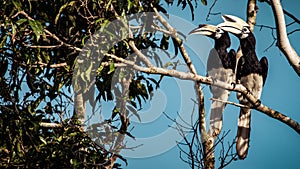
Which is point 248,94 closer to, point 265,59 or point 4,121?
point 265,59

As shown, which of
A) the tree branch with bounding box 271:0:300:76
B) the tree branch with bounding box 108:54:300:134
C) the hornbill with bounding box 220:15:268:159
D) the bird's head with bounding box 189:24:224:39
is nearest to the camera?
the tree branch with bounding box 108:54:300:134

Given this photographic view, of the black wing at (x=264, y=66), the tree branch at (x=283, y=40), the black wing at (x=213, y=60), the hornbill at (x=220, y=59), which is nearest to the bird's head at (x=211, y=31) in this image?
the hornbill at (x=220, y=59)

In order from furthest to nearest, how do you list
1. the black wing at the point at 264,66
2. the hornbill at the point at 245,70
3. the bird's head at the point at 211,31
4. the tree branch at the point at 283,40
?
the black wing at the point at 264,66, the bird's head at the point at 211,31, the hornbill at the point at 245,70, the tree branch at the point at 283,40

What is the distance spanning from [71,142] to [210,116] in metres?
0.86

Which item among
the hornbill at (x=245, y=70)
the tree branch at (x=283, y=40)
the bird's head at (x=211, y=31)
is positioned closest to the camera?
the tree branch at (x=283, y=40)

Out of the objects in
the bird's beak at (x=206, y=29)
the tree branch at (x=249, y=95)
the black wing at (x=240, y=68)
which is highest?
the bird's beak at (x=206, y=29)

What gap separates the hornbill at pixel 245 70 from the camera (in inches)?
124

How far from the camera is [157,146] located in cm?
278

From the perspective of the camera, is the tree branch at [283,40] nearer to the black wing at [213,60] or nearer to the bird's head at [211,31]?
the bird's head at [211,31]

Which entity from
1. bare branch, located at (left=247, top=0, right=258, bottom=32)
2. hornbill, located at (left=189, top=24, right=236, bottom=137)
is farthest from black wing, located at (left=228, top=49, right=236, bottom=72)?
bare branch, located at (left=247, top=0, right=258, bottom=32)

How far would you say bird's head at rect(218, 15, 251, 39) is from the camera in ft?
10.4

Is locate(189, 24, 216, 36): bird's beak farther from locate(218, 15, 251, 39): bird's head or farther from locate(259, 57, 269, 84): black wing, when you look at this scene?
locate(259, 57, 269, 84): black wing

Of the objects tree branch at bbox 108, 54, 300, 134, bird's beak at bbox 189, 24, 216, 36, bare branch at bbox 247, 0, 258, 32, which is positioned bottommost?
tree branch at bbox 108, 54, 300, 134

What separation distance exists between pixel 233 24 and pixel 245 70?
0.32 meters
